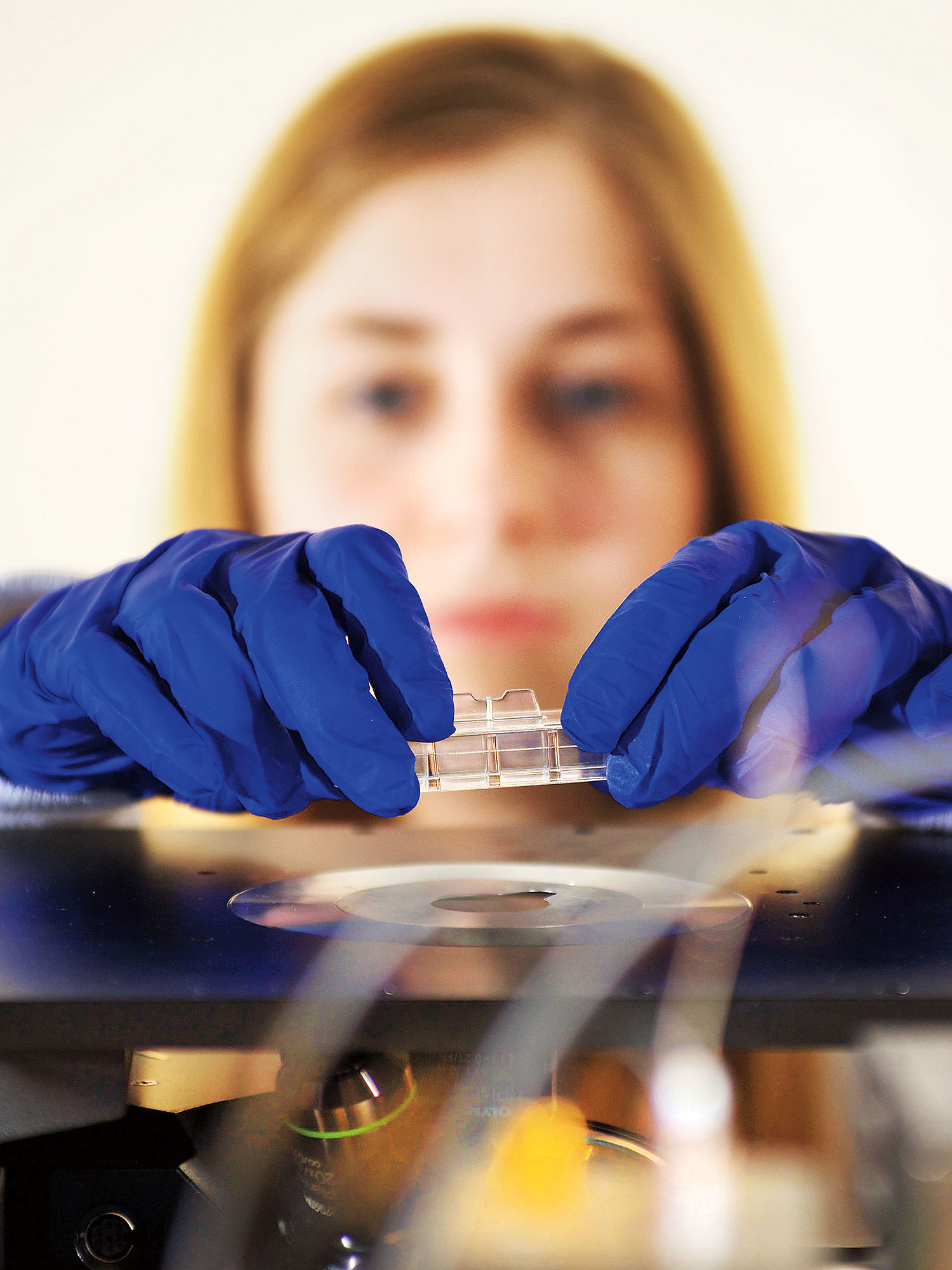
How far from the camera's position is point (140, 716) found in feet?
1.91

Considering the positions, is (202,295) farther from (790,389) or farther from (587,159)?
(790,389)

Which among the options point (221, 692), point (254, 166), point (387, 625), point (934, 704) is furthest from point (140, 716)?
point (254, 166)

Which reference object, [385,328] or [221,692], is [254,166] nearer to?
[385,328]

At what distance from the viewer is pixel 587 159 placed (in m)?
1.14

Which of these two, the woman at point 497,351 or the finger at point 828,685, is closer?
the finger at point 828,685

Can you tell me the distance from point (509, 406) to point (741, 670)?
25.2 inches

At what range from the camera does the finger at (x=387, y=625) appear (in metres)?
0.54

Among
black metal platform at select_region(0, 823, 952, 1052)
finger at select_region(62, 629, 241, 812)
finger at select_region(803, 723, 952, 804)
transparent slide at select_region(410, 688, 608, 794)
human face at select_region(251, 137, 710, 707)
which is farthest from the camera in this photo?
human face at select_region(251, 137, 710, 707)

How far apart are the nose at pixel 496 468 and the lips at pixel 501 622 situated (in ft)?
0.25

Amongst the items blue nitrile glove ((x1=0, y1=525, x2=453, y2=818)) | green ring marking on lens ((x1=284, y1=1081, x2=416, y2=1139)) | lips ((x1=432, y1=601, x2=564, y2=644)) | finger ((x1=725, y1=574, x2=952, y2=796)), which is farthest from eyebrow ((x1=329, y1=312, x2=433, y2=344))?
green ring marking on lens ((x1=284, y1=1081, x2=416, y2=1139))

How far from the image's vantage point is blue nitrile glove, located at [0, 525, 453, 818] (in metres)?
0.53

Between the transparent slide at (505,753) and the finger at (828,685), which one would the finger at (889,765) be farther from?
the transparent slide at (505,753)

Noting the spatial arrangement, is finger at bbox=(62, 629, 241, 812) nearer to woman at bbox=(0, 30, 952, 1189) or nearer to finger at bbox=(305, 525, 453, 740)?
finger at bbox=(305, 525, 453, 740)

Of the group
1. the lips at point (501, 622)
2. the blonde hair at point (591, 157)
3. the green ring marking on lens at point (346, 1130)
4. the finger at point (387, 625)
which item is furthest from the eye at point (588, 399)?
the green ring marking on lens at point (346, 1130)
